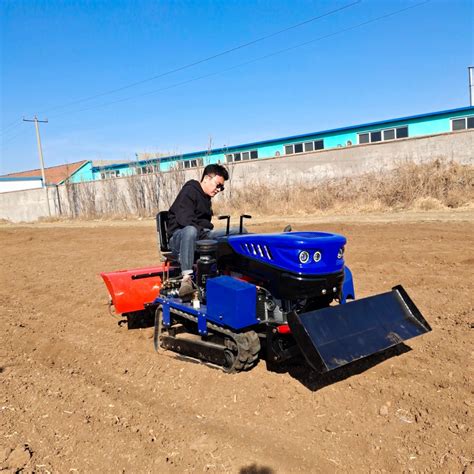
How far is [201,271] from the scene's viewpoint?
392 cm

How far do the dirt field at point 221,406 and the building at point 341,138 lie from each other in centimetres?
1434

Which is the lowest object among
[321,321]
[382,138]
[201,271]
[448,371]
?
[448,371]

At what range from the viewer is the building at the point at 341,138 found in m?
19.9

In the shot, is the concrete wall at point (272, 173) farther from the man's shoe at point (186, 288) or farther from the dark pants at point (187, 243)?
the man's shoe at point (186, 288)

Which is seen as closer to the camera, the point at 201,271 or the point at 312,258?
the point at 312,258

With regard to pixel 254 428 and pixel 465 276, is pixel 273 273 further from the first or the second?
pixel 465 276

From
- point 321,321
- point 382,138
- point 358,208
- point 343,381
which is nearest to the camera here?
point 321,321

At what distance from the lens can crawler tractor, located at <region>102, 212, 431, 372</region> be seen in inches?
124

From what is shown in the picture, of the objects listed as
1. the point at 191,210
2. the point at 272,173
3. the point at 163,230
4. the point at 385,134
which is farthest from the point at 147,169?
the point at 191,210

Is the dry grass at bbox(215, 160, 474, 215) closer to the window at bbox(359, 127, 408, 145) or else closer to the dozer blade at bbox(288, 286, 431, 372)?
the window at bbox(359, 127, 408, 145)

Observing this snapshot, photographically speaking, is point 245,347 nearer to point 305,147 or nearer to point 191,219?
point 191,219

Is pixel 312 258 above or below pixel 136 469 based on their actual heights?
above

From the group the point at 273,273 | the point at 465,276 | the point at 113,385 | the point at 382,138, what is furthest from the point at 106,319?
the point at 382,138

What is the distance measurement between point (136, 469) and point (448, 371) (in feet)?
7.59
